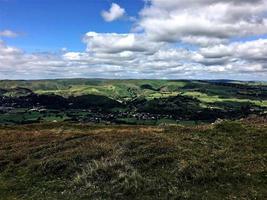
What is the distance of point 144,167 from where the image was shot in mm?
27578

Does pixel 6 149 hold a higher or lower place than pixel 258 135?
lower

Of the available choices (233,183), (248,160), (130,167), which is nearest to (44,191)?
(130,167)

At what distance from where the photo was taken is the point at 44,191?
2573 centimetres

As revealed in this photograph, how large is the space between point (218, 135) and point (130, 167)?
1281 cm

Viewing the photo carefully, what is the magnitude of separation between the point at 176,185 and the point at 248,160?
6914 millimetres

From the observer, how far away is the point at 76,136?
41.8 metres

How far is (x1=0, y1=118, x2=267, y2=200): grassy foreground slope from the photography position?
77.5 ft

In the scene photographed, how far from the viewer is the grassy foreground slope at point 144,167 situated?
23625 millimetres

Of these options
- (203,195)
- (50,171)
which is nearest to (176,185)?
(203,195)

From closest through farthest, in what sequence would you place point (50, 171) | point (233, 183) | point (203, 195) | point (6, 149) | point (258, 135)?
point (203, 195)
point (233, 183)
point (50, 171)
point (258, 135)
point (6, 149)

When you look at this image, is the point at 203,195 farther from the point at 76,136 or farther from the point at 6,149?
the point at 6,149

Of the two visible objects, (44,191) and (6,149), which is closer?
(44,191)

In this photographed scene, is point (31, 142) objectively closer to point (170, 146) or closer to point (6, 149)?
point (6, 149)

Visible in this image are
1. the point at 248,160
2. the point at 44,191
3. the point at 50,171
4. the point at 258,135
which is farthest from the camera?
the point at 258,135
